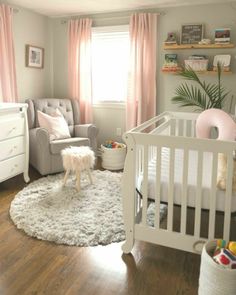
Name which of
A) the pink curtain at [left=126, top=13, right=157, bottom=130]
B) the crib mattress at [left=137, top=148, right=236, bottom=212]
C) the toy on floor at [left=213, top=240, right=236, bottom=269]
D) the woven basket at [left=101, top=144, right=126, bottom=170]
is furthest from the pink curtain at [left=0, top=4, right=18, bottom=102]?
the toy on floor at [left=213, top=240, right=236, bottom=269]

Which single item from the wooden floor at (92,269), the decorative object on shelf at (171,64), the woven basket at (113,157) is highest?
the decorative object on shelf at (171,64)

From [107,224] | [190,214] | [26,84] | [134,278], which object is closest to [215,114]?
[190,214]

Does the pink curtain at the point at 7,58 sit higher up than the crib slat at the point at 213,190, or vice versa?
the pink curtain at the point at 7,58

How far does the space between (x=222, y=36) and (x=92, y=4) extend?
1.69 meters

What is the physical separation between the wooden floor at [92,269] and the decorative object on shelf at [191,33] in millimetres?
2741

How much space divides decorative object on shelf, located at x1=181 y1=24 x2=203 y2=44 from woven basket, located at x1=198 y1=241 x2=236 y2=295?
9.89ft

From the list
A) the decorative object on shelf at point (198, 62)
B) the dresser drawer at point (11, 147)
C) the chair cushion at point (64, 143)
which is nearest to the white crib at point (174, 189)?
the dresser drawer at point (11, 147)

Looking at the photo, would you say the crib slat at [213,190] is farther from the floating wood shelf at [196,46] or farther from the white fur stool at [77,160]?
the floating wood shelf at [196,46]

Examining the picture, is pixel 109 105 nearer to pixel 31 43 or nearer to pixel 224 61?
pixel 31 43

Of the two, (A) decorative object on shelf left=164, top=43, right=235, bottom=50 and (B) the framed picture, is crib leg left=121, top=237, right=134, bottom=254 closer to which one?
(A) decorative object on shelf left=164, top=43, right=235, bottom=50

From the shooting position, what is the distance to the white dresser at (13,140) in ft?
9.90

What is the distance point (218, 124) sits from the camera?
258 centimetres

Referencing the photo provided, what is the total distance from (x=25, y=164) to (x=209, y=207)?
2.25 meters

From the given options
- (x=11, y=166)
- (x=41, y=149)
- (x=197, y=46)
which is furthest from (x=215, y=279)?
(x=197, y=46)
